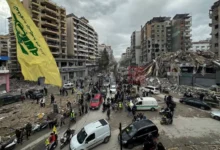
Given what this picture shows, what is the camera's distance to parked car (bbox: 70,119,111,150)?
31.7 ft

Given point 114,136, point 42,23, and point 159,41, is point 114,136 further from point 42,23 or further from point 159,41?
point 159,41

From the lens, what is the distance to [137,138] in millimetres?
10500

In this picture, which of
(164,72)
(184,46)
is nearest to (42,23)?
(164,72)

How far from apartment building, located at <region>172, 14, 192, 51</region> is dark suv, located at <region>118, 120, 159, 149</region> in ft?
222

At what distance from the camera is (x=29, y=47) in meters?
5.56

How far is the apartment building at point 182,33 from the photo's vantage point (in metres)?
69.8

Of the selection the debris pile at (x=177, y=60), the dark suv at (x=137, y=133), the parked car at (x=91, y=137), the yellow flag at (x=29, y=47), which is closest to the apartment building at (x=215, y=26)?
the debris pile at (x=177, y=60)

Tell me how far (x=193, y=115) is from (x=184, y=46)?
204 ft

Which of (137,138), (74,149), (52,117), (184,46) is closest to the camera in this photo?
(74,149)

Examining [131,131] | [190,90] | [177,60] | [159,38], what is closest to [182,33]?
[159,38]

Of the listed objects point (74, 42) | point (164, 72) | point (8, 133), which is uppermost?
point (74, 42)

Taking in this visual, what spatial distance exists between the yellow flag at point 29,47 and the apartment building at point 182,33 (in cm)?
7412

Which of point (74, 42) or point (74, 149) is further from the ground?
point (74, 42)

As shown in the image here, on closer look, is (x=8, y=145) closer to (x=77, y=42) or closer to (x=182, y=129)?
(x=182, y=129)
